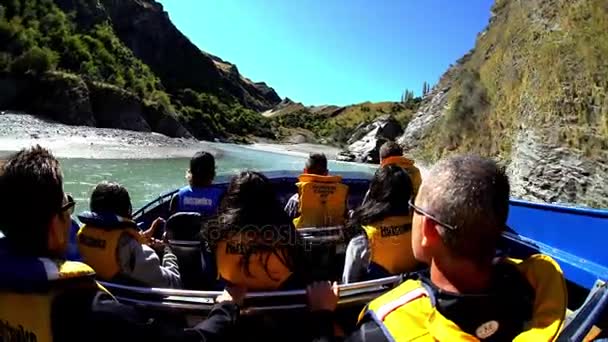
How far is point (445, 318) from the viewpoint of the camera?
139 centimetres

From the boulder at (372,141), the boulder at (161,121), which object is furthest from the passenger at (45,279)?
the boulder at (161,121)

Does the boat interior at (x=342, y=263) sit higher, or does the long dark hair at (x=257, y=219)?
the long dark hair at (x=257, y=219)

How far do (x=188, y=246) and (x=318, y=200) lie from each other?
1.64 metres

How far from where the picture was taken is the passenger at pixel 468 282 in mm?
1376

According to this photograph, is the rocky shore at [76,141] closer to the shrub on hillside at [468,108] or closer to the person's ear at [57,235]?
the shrub on hillside at [468,108]

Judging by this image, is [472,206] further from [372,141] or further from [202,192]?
[372,141]

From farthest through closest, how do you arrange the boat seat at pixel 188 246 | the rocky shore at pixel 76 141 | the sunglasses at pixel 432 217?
the rocky shore at pixel 76 141 < the boat seat at pixel 188 246 < the sunglasses at pixel 432 217

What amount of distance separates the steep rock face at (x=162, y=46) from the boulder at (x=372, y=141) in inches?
2354

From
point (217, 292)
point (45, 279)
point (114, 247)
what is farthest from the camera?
point (114, 247)

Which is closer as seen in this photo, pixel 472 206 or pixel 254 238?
pixel 472 206

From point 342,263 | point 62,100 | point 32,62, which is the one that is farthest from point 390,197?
point 32,62

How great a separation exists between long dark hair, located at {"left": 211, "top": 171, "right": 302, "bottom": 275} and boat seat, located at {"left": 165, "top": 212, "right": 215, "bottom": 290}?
1.32m

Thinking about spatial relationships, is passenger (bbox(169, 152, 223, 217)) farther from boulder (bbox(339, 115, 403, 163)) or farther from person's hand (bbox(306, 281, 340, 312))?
boulder (bbox(339, 115, 403, 163))

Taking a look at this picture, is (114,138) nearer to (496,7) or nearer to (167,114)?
(167,114)
